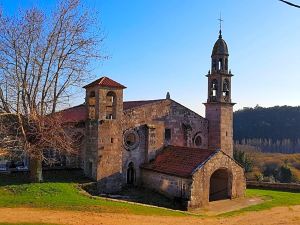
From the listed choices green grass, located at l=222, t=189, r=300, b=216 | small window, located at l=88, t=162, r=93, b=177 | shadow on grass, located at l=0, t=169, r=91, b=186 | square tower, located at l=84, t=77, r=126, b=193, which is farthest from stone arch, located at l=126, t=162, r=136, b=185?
green grass, located at l=222, t=189, r=300, b=216

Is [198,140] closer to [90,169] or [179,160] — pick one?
[179,160]

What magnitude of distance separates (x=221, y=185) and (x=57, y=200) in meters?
11.8

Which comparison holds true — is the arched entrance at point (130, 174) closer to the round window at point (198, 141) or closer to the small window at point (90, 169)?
the small window at point (90, 169)

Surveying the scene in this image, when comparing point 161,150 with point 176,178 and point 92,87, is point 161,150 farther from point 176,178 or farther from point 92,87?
point 92,87

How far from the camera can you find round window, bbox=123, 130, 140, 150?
26.0 m

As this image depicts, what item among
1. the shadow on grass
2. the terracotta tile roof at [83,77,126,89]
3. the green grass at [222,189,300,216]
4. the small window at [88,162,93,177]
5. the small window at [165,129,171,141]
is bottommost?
the green grass at [222,189,300,216]

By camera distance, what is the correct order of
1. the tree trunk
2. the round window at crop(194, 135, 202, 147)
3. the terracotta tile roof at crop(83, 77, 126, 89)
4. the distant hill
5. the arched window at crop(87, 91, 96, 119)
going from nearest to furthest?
the tree trunk, the terracotta tile roof at crop(83, 77, 126, 89), the arched window at crop(87, 91, 96, 119), the round window at crop(194, 135, 202, 147), the distant hill

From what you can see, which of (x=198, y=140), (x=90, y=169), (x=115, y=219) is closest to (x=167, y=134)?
(x=198, y=140)

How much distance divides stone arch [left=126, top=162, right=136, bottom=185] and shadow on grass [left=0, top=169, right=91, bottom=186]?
329cm

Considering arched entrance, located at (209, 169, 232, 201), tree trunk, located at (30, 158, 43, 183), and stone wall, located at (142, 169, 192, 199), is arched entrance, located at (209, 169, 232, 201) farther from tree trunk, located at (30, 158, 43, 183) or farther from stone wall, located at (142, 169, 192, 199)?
tree trunk, located at (30, 158, 43, 183)

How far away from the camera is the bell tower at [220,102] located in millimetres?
30172

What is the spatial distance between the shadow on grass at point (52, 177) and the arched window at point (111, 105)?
176 inches

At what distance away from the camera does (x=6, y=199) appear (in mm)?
18531

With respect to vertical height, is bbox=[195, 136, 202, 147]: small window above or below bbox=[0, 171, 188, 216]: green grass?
above
